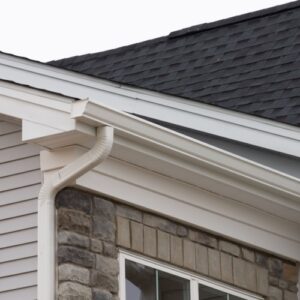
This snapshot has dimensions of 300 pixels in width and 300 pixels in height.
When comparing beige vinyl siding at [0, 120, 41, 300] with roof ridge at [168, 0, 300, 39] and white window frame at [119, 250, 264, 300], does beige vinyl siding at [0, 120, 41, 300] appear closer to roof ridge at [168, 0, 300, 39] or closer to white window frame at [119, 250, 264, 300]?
white window frame at [119, 250, 264, 300]

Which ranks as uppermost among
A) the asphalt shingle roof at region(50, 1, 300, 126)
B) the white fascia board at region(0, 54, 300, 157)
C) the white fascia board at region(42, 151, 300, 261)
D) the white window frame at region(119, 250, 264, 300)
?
the asphalt shingle roof at region(50, 1, 300, 126)

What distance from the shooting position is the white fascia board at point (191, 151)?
10102mm

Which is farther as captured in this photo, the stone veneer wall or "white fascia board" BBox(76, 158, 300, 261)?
"white fascia board" BBox(76, 158, 300, 261)

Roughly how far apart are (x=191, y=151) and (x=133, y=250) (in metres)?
0.83

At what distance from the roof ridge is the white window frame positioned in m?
5.17

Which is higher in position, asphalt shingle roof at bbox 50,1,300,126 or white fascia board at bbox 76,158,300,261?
asphalt shingle roof at bbox 50,1,300,126

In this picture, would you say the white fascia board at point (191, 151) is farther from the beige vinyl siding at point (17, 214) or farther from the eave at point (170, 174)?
the beige vinyl siding at point (17, 214)

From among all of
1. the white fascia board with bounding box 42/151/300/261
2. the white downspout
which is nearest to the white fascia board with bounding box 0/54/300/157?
the white fascia board with bounding box 42/151/300/261

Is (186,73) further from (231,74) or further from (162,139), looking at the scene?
(162,139)

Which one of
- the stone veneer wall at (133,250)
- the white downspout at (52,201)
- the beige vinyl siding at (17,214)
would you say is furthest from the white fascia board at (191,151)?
the beige vinyl siding at (17,214)

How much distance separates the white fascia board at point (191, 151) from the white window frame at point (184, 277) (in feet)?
2.46

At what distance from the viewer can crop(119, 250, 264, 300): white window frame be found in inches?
418

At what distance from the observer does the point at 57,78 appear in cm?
1335

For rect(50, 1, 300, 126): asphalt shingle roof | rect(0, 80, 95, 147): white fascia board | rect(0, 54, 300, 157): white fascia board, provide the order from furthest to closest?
rect(50, 1, 300, 126): asphalt shingle roof, rect(0, 54, 300, 157): white fascia board, rect(0, 80, 95, 147): white fascia board
